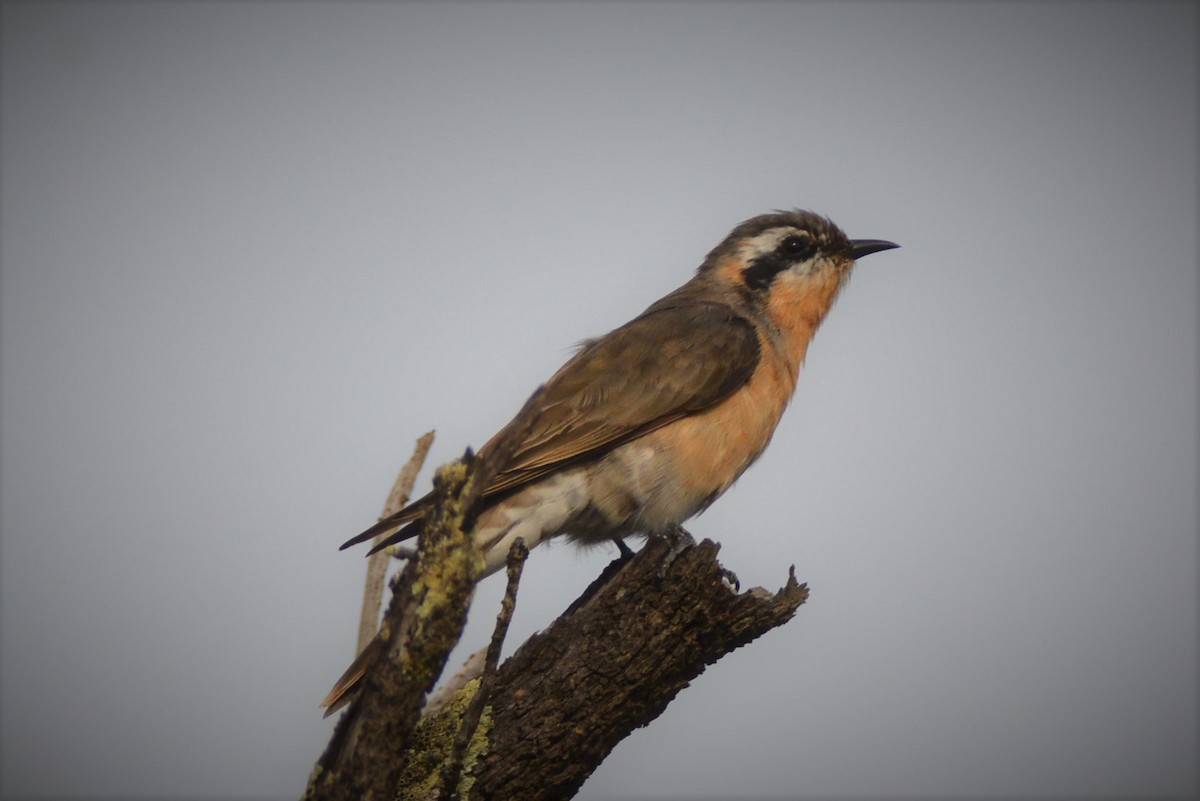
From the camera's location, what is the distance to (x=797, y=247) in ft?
25.1

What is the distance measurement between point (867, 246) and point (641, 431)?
281 cm

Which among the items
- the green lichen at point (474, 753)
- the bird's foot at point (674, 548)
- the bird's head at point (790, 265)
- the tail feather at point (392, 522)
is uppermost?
the bird's head at point (790, 265)

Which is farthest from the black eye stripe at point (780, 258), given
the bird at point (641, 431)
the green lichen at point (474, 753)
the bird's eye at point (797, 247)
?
the green lichen at point (474, 753)

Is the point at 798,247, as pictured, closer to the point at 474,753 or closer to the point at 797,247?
the point at 797,247

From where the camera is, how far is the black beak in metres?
7.76

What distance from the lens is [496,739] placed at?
4371 millimetres

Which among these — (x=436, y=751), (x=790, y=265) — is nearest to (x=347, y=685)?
(x=436, y=751)

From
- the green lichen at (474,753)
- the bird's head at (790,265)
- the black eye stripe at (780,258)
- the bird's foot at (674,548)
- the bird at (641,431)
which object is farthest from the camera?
the black eye stripe at (780,258)

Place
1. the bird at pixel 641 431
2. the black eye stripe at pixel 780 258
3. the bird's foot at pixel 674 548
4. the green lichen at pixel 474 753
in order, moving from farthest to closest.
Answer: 1. the black eye stripe at pixel 780 258
2. the bird at pixel 641 431
3. the bird's foot at pixel 674 548
4. the green lichen at pixel 474 753

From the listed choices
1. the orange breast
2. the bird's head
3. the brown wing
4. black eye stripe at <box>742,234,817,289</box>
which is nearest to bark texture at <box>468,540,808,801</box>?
the brown wing

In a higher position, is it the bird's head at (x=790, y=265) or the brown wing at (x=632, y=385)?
the bird's head at (x=790, y=265)

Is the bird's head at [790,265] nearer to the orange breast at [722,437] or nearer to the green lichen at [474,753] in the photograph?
the orange breast at [722,437]

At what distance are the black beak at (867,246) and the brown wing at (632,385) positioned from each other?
4.49ft

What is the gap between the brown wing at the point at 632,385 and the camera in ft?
18.7
